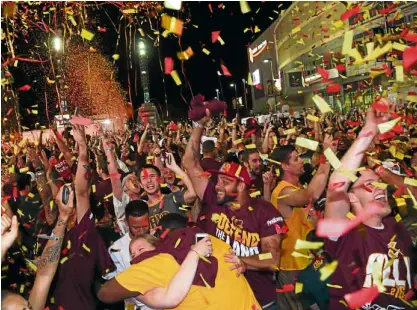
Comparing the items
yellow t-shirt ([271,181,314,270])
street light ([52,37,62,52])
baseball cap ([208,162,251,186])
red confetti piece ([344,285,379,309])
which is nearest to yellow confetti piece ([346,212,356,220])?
red confetti piece ([344,285,379,309])

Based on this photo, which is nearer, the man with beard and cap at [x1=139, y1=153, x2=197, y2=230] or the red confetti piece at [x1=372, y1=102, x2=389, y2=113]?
the red confetti piece at [x1=372, y1=102, x2=389, y2=113]

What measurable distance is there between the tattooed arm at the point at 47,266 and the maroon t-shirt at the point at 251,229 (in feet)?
4.18

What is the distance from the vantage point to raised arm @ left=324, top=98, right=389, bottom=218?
144 inches

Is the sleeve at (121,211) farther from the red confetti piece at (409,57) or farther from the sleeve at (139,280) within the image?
the red confetti piece at (409,57)

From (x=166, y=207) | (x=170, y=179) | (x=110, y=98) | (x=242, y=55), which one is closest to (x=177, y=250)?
(x=166, y=207)

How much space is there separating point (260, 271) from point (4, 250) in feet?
6.92

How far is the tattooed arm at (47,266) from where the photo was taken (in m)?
3.48

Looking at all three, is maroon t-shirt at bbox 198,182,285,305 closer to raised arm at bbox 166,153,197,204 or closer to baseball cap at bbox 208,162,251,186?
baseball cap at bbox 208,162,251,186

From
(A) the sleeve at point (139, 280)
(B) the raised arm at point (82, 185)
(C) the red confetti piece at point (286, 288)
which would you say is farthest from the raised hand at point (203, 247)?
(C) the red confetti piece at point (286, 288)

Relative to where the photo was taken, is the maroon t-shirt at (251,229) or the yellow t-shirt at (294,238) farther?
the yellow t-shirt at (294,238)

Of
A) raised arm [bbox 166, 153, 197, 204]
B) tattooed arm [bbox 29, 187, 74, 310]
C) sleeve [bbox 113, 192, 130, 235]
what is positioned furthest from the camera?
sleeve [bbox 113, 192, 130, 235]

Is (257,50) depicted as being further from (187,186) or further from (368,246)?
(368,246)

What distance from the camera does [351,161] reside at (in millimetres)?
3775

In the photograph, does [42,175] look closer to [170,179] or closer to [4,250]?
[170,179]
